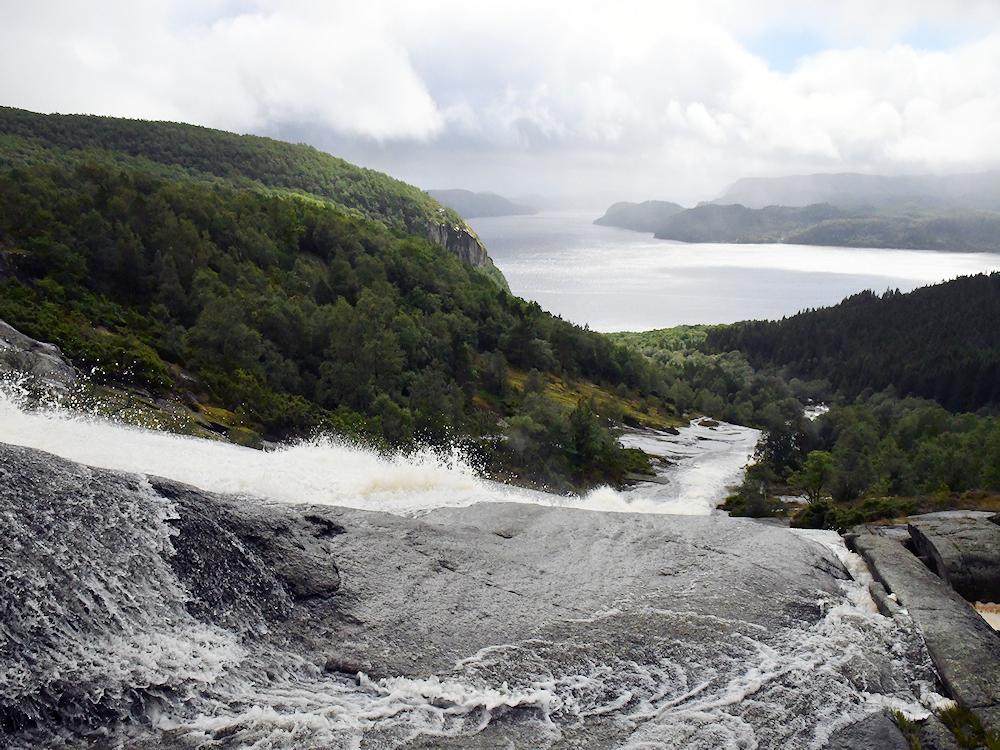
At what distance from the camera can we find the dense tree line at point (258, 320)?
1922 inches

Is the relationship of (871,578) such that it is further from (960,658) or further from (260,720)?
(260,720)

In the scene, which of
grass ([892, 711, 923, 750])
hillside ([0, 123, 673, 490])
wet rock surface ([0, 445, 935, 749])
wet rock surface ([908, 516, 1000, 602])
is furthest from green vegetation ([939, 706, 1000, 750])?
hillside ([0, 123, 673, 490])

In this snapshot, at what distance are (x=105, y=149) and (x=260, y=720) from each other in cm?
16788

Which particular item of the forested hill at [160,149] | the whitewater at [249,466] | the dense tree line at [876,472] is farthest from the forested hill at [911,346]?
the whitewater at [249,466]

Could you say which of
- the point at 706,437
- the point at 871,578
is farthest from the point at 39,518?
the point at 706,437

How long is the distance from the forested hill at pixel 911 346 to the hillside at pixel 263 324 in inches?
3361

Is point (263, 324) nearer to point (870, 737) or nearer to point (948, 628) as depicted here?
point (948, 628)

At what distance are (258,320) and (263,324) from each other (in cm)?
58

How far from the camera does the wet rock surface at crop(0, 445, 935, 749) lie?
38.9 ft

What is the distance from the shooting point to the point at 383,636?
48.4ft

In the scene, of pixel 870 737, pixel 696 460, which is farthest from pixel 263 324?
pixel 870 737

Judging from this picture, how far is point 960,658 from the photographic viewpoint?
16328 millimetres

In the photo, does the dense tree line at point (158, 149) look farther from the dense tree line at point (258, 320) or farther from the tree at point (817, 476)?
the tree at point (817, 476)

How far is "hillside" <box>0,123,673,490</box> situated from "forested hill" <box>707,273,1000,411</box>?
8537 cm
